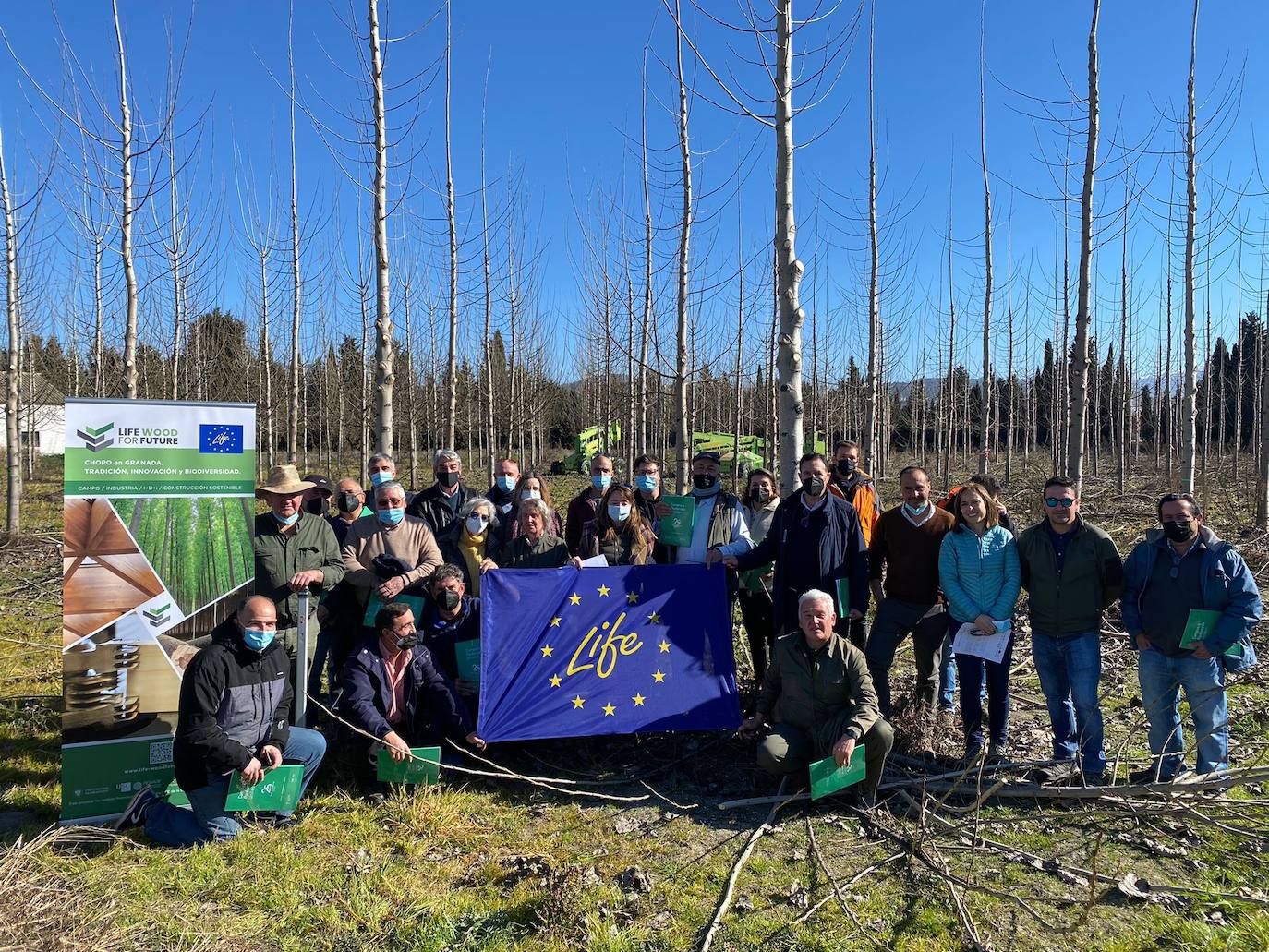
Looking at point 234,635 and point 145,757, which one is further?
point 145,757

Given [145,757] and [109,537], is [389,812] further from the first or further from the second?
[109,537]

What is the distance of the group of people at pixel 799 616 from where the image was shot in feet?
15.4

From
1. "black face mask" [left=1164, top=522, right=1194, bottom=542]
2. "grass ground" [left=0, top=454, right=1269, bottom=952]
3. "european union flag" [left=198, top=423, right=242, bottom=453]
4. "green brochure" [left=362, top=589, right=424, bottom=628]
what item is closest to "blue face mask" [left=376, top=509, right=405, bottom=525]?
"green brochure" [left=362, top=589, right=424, bottom=628]

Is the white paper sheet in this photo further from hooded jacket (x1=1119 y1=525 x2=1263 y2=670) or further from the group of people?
hooded jacket (x1=1119 y1=525 x2=1263 y2=670)

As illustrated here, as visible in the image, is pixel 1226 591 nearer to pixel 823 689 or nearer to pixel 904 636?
pixel 904 636

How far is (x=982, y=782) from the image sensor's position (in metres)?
5.00

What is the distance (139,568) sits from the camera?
15.9 feet

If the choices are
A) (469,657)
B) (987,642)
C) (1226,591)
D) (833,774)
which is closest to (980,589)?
(987,642)

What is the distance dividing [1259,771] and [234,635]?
5.88 meters

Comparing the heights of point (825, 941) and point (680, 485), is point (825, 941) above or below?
below

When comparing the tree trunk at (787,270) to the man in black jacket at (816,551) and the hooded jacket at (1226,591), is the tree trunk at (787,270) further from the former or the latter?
the hooded jacket at (1226,591)

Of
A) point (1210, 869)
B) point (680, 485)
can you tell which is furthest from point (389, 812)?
point (680, 485)

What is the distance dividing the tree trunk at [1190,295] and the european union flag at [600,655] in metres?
11.1

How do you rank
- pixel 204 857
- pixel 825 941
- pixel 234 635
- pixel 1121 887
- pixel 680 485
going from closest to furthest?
pixel 825 941, pixel 1121 887, pixel 204 857, pixel 234 635, pixel 680 485
